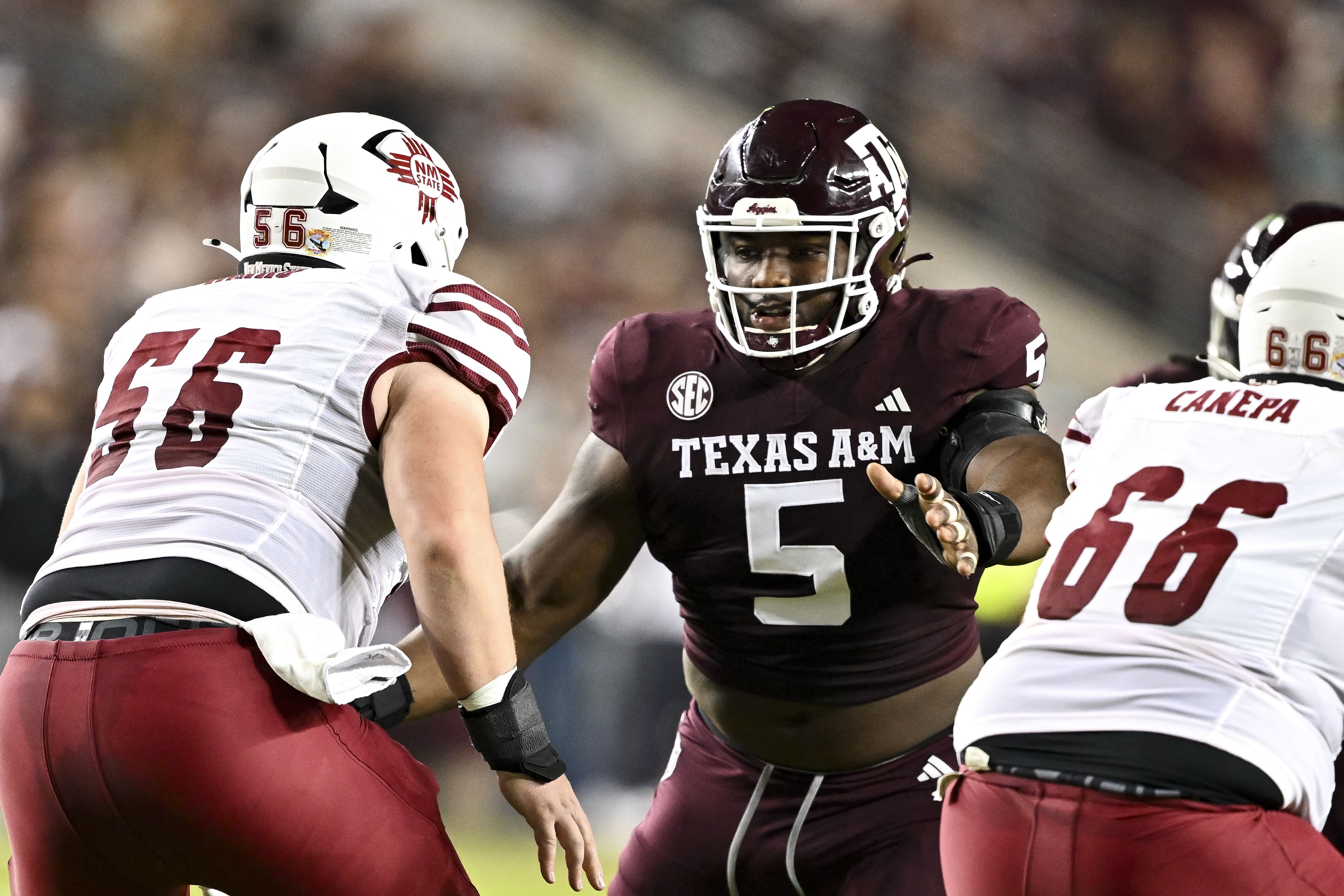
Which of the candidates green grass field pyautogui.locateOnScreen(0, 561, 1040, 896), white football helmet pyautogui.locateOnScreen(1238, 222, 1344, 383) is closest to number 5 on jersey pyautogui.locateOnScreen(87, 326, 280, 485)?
white football helmet pyautogui.locateOnScreen(1238, 222, 1344, 383)

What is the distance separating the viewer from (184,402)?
2064mm

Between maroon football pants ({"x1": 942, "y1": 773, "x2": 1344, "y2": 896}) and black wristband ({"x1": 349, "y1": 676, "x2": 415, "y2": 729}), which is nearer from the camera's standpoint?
maroon football pants ({"x1": 942, "y1": 773, "x2": 1344, "y2": 896})

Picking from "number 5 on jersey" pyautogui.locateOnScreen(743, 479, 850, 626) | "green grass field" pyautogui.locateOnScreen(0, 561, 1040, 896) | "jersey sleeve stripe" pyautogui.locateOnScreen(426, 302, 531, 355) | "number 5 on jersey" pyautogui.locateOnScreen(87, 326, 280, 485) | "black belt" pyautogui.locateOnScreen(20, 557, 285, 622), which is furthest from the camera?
"green grass field" pyautogui.locateOnScreen(0, 561, 1040, 896)

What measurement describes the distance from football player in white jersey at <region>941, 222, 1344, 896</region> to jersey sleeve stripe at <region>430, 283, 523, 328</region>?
0.86 m

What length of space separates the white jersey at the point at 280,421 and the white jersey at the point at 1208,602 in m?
0.85

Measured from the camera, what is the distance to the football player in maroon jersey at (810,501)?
2404 mm

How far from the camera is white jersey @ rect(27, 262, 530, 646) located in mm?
1980

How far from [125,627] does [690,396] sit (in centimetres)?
104

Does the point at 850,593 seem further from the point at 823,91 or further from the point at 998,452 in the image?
the point at 823,91

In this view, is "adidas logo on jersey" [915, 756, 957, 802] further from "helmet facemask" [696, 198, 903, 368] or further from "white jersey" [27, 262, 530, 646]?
"white jersey" [27, 262, 530, 646]

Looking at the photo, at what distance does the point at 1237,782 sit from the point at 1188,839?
3.9 inches

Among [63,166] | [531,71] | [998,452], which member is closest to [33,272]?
[63,166]

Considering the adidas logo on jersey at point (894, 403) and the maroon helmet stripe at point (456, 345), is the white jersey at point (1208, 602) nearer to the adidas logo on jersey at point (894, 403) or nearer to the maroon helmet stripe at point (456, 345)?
the adidas logo on jersey at point (894, 403)

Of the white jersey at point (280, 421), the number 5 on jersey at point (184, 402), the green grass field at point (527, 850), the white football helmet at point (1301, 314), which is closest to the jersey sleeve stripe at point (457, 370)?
the white jersey at point (280, 421)
